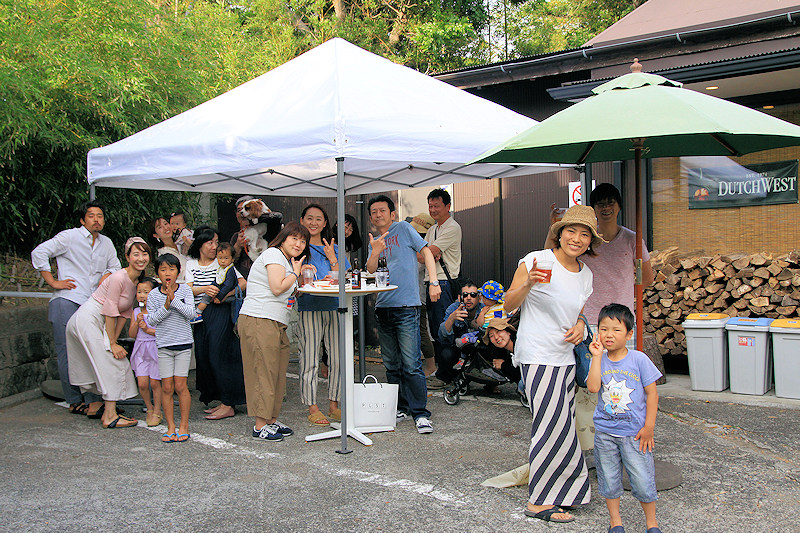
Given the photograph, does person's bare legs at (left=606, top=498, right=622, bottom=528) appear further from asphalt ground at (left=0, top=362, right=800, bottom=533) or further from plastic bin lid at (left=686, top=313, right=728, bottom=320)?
plastic bin lid at (left=686, top=313, right=728, bottom=320)

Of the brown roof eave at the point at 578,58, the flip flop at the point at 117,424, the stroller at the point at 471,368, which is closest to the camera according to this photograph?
the flip flop at the point at 117,424

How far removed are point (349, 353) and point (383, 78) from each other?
223 cm

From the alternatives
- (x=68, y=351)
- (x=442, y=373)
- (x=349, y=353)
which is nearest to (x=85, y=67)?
(x=68, y=351)

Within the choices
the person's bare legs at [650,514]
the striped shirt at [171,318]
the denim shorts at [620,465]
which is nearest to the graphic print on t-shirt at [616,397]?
the denim shorts at [620,465]

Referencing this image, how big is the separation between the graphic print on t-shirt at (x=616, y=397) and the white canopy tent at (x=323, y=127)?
2.20m

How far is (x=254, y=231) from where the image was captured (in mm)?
7055

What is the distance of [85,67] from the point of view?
686 centimetres

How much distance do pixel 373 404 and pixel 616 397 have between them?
8.23ft

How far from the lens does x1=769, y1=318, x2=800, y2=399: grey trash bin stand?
6.44 metres

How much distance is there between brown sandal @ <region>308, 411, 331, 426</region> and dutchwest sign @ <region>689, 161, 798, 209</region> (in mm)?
4848

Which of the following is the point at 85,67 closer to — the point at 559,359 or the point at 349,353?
the point at 349,353

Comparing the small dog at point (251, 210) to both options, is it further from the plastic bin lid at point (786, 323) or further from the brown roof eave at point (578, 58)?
the plastic bin lid at point (786, 323)

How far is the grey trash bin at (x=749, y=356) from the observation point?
6.64m

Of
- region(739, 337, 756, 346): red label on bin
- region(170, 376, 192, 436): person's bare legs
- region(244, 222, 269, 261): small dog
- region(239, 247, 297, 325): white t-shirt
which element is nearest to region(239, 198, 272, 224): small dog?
region(244, 222, 269, 261): small dog
